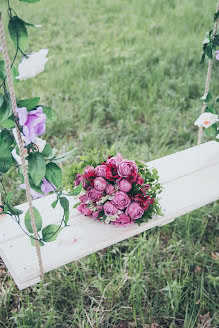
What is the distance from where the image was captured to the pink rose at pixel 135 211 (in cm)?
155

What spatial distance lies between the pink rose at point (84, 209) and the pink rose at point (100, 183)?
122 mm

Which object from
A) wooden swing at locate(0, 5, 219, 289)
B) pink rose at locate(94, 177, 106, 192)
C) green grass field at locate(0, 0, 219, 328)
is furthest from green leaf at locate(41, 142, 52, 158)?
green grass field at locate(0, 0, 219, 328)

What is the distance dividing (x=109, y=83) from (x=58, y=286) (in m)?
1.94

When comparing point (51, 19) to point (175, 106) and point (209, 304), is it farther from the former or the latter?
point (209, 304)

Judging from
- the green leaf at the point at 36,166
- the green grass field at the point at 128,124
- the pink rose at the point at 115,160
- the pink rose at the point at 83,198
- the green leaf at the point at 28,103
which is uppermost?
the green leaf at the point at 28,103

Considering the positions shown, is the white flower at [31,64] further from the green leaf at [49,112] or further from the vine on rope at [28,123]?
the green leaf at [49,112]

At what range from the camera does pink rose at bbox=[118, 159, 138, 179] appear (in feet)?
5.09

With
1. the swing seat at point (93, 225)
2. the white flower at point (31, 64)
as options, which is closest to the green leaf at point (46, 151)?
the white flower at point (31, 64)

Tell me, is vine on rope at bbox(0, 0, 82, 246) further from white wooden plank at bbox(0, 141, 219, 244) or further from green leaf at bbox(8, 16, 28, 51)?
white wooden plank at bbox(0, 141, 219, 244)

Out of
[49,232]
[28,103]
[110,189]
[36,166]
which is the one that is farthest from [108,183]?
[28,103]

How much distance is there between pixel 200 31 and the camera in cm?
400

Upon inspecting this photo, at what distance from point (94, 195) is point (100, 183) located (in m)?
0.06

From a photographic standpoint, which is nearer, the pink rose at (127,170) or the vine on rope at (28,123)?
the vine on rope at (28,123)

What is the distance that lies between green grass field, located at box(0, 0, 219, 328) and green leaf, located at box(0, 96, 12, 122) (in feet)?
3.16
